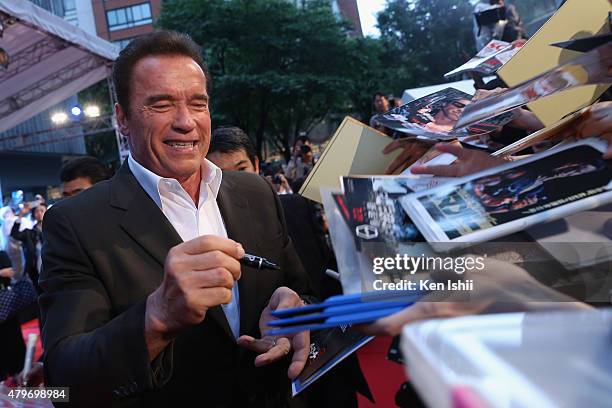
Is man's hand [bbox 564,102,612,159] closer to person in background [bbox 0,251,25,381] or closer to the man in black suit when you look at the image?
the man in black suit

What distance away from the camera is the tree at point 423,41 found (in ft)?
64.8

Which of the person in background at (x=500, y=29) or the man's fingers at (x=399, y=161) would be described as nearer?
the man's fingers at (x=399, y=161)

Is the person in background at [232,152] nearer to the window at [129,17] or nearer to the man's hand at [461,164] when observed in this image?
the man's hand at [461,164]

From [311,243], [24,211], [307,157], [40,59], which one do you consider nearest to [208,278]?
[311,243]

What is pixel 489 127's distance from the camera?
1.04m

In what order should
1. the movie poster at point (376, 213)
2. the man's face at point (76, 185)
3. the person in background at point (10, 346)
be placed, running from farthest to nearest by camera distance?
the person in background at point (10, 346)
the man's face at point (76, 185)
the movie poster at point (376, 213)

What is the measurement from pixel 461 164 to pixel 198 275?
0.52 metres

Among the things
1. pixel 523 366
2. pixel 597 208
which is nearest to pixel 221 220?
pixel 597 208

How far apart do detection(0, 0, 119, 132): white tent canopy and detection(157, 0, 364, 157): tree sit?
5.25 meters

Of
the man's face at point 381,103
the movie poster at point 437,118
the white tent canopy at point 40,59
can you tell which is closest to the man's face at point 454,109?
the movie poster at point 437,118

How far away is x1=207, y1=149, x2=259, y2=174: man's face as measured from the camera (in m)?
2.97

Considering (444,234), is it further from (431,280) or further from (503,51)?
(503,51)

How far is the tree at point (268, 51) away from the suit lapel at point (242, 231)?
671 inches

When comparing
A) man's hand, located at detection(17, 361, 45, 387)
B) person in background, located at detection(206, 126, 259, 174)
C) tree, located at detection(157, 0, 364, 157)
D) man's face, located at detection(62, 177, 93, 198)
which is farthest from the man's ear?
tree, located at detection(157, 0, 364, 157)
